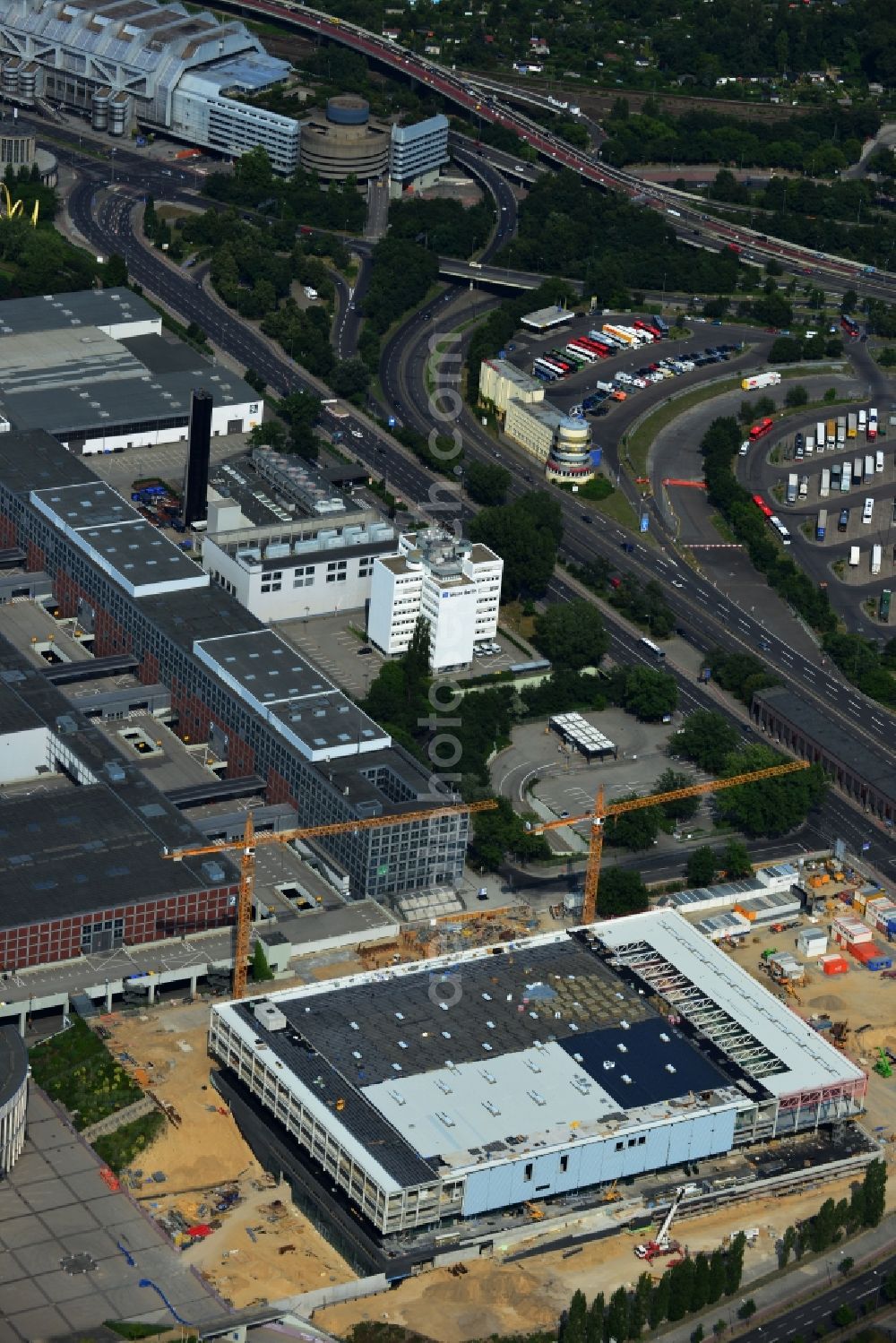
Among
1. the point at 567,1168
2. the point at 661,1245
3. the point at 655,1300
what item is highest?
the point at 567,1168

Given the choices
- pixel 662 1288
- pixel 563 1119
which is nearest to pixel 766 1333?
pixel 662 1288

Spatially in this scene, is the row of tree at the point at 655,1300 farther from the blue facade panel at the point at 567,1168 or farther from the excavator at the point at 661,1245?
the blue facade panel at the point at 567,1168

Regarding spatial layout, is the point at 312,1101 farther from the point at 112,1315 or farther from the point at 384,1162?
the point at 112,1315

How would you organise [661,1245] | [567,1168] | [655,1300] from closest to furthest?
[655,1300]
[661,1245]
[567,1168]

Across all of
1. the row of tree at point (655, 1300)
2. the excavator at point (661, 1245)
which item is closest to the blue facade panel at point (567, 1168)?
the excavator at point (661, 1245)

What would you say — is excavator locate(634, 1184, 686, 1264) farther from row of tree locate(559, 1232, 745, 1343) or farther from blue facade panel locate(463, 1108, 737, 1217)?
blue facade panel locate(463, 1108, 737, 1217)

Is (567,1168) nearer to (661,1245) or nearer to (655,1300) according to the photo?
(661,1245)

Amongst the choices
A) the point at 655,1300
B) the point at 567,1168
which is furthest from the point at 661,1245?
the point at 655,1300
